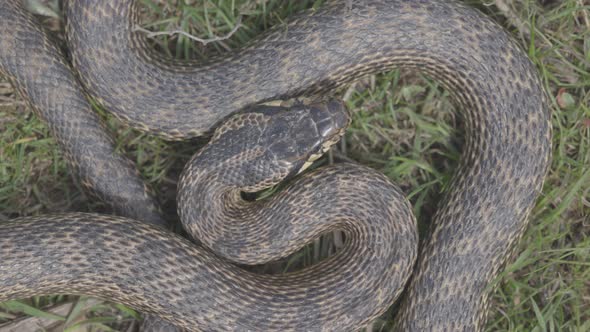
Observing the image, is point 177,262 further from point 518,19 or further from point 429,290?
point 518,19

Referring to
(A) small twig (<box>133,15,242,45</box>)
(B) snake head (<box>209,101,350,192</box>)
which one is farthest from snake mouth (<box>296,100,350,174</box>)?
(A) small twig (<box>133,15,242,45</box>)

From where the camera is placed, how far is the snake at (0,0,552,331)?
20.5ft

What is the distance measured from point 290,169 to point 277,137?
33 cm

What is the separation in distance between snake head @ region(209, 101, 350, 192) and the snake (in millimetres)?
13

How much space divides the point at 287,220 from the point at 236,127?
39.1 inches

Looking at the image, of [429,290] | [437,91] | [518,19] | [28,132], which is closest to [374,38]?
[437,91]

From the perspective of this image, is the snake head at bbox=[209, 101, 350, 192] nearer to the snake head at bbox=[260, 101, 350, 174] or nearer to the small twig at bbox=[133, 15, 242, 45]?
the snake head at bbox=[260, 101, 350, 174]

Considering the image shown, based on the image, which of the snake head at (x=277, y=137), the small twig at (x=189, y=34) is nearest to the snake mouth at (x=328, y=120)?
the snake head at (x=277, y=137)

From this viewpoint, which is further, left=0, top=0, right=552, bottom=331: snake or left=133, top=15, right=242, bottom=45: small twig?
left=133, top=15, right=242, bottom=45: small twig

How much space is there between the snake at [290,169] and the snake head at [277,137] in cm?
1

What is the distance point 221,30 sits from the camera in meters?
7.09

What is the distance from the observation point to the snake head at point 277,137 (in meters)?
6.24

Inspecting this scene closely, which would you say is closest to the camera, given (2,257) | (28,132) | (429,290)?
(2,257)

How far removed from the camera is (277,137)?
6.29 meters
